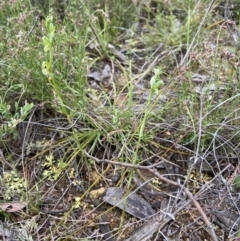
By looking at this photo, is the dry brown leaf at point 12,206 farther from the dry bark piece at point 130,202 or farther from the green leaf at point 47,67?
the green leaf at point 47,67

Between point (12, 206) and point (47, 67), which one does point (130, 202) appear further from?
point (47, 67)

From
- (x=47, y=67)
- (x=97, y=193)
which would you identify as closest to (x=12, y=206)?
(x=97, y=193)

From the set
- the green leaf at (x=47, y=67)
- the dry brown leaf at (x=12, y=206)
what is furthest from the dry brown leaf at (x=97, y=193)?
the green leaf at (x=47, y=67)

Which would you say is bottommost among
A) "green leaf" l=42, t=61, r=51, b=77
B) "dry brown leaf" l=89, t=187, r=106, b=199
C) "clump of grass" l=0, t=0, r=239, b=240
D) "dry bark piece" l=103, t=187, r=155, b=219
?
"dry bark piece" l=103, t=187, r=155, b=219

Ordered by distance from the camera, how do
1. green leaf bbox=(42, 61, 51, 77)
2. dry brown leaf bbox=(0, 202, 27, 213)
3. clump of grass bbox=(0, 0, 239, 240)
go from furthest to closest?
1. clump of grass bbox=(0, 0, 239, 240)
2. dry brown leaf bbox=(0, 202, 27, 213)
3. green leaf bbox=(42, 61, 51, 77)

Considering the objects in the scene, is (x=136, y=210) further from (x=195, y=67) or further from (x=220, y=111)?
(x=195, y=67)

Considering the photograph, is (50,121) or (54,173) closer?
(54,173)

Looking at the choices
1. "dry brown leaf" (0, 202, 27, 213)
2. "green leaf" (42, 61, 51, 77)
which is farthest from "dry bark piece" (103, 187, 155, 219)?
"green leaf" (42, 61, 51, 77)

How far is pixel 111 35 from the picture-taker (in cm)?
206

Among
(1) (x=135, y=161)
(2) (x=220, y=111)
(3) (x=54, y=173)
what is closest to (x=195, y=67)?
(2) (x=220, y=111)

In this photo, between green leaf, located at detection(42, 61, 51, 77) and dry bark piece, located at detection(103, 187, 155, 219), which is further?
dry bark piece, located at detection(103, 187, 155, 219)

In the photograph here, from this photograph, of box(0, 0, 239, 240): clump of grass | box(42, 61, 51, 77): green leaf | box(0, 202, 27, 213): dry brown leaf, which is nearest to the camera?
box(42, 61, 51, 77): green leaf

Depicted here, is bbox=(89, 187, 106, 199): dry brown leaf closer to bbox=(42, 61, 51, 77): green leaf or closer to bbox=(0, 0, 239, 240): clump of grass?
bbox=(0, 0, 239, 240): clump of grass

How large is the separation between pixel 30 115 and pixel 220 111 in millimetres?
698
